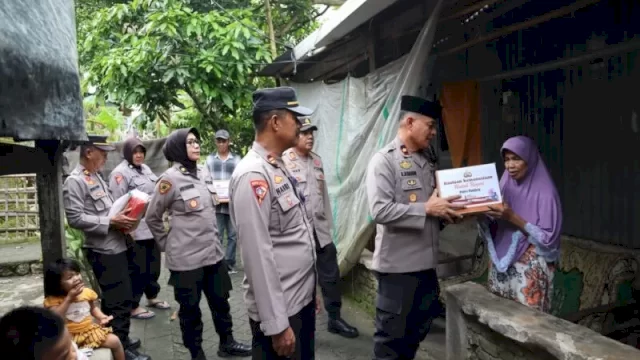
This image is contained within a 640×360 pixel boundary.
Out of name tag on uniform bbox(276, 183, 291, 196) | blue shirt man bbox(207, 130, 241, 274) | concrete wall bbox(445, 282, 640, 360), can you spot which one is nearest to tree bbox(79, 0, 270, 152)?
blue shirt man bbox(207, 130, 241, 274)

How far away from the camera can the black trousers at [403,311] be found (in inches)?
114

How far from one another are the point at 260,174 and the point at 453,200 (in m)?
1.25

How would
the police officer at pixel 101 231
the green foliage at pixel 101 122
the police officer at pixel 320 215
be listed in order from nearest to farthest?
the police officer at pixel 101 231 < the police officer at pixel 320 215 < the green foliage at pixel 101 122

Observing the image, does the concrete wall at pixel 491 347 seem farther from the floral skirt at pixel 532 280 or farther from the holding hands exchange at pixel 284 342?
the holding hands exchange at pixel 284 342

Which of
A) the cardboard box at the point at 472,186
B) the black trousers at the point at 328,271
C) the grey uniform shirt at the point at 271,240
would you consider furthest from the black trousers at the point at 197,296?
the cardboard box at the point at 472,186

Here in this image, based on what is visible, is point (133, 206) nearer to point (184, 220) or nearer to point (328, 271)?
point (184, 220)

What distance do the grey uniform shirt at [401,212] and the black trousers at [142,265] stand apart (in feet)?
9.06

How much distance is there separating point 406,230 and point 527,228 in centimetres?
72

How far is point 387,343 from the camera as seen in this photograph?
2.93m

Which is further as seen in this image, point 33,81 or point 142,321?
point 142,321

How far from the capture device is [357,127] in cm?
475

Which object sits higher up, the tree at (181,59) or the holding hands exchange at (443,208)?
the tree at (181,59)

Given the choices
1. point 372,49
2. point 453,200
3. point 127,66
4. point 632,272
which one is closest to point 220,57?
point 127,66

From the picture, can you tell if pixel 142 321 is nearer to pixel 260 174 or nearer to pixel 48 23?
pixel 260 174
